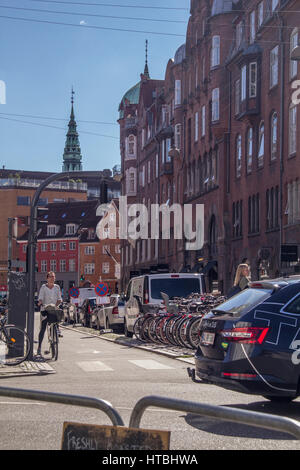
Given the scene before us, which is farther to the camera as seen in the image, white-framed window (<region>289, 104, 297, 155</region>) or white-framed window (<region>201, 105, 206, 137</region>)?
white-framed window (<region>201, 105, 206, 137</region>)

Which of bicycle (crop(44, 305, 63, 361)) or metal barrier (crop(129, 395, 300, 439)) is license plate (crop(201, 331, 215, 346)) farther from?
bicycle (crop(44, 305, 63, 361))

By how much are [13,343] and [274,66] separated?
88.5 ft

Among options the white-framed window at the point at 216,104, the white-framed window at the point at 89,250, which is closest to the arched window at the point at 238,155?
the white-framed window at the point at 216,104

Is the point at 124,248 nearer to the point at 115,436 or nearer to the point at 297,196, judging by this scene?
the point at 297,196

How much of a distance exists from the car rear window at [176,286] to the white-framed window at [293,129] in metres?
14.6

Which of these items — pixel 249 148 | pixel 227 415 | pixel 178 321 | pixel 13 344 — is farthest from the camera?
pixel 249 148

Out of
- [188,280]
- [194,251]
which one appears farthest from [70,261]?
[188,280]

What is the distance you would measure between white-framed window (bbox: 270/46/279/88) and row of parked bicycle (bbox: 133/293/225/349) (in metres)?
19.4

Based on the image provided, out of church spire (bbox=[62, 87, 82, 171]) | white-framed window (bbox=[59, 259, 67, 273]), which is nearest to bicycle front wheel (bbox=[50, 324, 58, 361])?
white-framed window (bbox=[59, 259, 67, 273])

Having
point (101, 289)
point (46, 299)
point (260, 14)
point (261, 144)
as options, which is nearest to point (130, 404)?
point (46, 299)

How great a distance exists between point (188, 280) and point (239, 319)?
14786 millimetres

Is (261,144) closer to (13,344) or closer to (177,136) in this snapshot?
(177,136)

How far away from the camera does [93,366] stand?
16.5 m

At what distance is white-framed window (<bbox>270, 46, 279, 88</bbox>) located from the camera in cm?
3988
